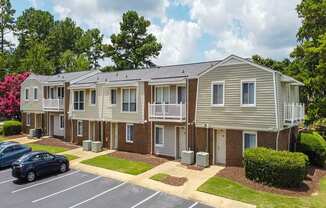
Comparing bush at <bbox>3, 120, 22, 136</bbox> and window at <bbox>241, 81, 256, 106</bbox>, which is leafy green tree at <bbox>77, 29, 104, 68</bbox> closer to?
bush at <bbox>3, 120, 22, 136</bbox>

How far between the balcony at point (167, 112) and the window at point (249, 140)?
485 cm

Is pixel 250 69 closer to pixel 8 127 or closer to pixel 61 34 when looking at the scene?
pixel 8 127

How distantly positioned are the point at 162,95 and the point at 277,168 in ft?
36.5

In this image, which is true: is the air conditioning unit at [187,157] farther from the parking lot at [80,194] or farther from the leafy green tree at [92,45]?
the leafy green tree at [92,45]

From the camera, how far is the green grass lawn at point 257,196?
1579 cm

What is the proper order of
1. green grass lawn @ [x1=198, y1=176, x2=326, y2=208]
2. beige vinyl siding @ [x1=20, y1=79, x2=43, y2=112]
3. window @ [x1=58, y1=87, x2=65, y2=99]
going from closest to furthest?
green grass lawn @ [x1=198, y1=176, x2=326, y2=208] < window @ [x1=58, y1=87, x2=65, y2=99] < beige vinyl siding @ [x1=20, y1=79, x2=43, y2=112]

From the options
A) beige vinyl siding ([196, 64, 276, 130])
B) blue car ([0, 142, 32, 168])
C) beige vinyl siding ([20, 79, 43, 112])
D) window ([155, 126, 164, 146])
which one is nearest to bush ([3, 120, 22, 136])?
beige vinyl siding ([20, 79, 43, 112])

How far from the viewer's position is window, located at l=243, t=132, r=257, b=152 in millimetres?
21486

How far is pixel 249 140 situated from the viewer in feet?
71.2

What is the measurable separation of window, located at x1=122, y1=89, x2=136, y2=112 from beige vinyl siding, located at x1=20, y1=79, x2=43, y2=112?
14.2 metres

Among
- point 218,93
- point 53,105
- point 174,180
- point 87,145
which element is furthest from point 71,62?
point 174,180

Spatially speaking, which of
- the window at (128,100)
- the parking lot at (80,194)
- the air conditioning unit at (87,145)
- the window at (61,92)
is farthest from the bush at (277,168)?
the window at (61,92)

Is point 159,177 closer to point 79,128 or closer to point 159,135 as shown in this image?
point 159,135

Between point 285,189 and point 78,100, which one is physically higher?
point 78,100
